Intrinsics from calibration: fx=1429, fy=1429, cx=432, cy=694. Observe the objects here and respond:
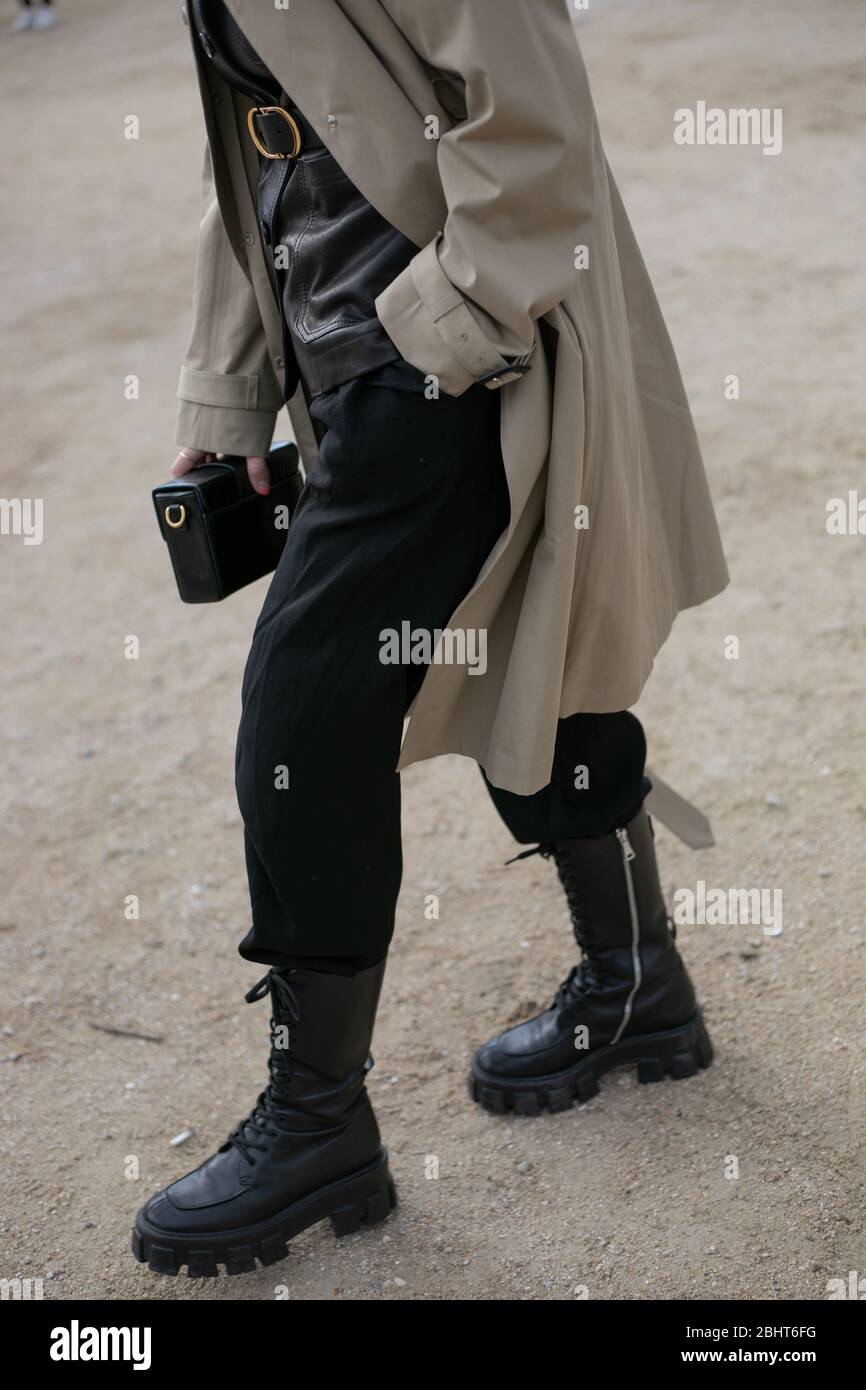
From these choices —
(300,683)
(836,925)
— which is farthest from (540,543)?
(836,925)

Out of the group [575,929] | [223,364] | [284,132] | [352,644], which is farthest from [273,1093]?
[284,132]

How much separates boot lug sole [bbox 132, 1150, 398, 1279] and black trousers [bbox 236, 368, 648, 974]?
376mm

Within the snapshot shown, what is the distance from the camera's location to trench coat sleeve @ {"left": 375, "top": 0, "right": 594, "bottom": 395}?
147 cm

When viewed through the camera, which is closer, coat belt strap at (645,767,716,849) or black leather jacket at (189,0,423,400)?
black leather jacket at (189,0,423,400)

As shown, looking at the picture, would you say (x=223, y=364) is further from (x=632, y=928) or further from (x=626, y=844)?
(x=632, y=928)

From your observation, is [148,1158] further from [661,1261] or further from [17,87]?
[17,87]

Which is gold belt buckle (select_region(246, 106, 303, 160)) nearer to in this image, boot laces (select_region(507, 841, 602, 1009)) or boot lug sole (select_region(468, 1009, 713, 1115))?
boot laces (select_region(507, 841, 602, 1009))

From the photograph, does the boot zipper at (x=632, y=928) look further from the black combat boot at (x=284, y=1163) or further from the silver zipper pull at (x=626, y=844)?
the black combat boot at (x=284, y=1163)

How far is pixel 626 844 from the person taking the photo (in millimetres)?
2080

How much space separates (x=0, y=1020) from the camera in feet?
8.52

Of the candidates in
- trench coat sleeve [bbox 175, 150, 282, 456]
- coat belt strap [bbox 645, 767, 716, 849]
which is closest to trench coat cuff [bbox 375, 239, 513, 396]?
trench coat sleeve [bbox 175, 150, 282, 456]

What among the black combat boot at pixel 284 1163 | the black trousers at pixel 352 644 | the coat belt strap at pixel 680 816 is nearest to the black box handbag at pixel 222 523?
the black trousers at pixel 352 644

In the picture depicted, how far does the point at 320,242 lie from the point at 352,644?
460 millimetres

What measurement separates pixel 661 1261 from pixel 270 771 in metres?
0.85
